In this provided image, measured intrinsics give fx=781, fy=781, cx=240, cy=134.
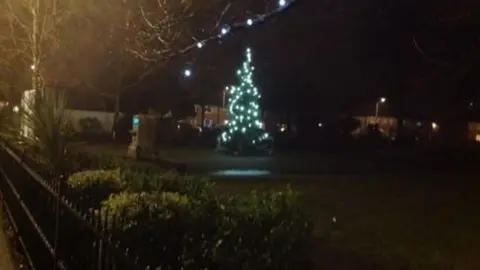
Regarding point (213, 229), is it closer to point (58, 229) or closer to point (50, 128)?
point (58, 229)

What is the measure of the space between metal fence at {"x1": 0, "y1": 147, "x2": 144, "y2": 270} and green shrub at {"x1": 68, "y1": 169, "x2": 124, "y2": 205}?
2.01 ft

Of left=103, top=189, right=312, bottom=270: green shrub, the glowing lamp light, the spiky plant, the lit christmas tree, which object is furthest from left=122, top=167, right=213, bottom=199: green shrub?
the lit christmas tree

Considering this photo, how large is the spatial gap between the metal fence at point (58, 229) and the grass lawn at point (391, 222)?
10.6 ft

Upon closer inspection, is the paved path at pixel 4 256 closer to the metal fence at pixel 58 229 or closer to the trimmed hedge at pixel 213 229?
A: the metal fence at pixel 58 229

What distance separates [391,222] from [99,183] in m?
6.69

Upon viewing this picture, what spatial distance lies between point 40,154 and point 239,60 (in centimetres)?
3939

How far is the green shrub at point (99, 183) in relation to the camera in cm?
941

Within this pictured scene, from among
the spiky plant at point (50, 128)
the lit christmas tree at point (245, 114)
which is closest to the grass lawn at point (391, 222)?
the spiky plant at point (50, 128)

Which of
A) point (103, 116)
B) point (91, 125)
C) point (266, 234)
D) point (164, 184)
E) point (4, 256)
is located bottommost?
Result: point (4, 256)

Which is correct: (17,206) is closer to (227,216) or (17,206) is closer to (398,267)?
(227,216)

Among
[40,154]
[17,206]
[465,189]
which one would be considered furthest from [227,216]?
[465,189]

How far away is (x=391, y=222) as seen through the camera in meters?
14.5

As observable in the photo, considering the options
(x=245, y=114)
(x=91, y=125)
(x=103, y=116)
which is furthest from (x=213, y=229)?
(x=103, y=116)

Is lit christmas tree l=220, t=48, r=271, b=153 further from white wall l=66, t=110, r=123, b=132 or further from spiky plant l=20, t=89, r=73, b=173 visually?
spiky plant l=20, t=89, r=73, b=173
